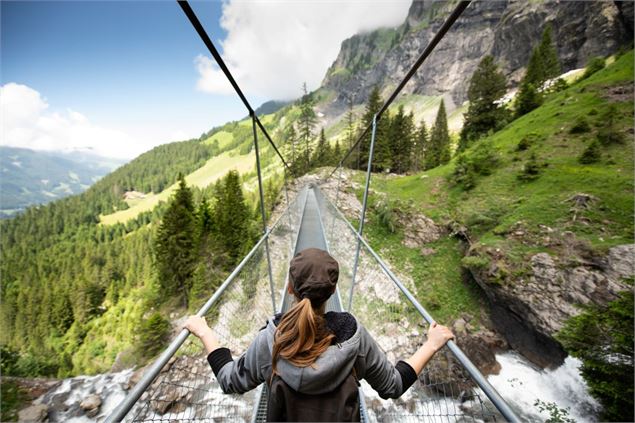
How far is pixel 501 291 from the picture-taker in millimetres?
6785

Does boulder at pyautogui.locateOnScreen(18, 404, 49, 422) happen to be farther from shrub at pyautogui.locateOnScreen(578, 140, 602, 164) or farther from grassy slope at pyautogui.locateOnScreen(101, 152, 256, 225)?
grassy slope at pyautogui.locateOnScreen(101, 152, 256, 225)

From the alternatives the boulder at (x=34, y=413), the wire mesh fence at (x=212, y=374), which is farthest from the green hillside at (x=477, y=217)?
the wire mesh fence at (x=212, y=374)

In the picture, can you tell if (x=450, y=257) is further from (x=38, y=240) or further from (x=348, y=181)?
(x=38, y=240)

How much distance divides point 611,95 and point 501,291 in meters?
14.8

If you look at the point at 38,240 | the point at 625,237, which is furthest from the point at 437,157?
the point at 38,240

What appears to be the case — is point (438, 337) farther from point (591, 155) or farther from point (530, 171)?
point (591, 155)

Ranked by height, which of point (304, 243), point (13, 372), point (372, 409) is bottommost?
point (13, 372)

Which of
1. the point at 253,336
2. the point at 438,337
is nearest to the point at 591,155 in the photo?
the point at 438,337

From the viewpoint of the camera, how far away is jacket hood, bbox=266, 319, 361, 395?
2.99 feet

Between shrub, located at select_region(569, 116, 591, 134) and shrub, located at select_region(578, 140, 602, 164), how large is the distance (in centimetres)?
259

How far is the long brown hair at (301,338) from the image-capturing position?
92 centimetres

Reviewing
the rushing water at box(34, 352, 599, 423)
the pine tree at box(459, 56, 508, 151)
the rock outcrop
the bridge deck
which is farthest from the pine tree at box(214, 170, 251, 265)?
the pine tree at box(459, 56, 508, 151)

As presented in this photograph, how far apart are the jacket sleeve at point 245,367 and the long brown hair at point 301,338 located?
0.32ft

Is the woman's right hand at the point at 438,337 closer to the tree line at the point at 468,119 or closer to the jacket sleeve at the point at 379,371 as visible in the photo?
the jacket sleeve at the point at 379,371
